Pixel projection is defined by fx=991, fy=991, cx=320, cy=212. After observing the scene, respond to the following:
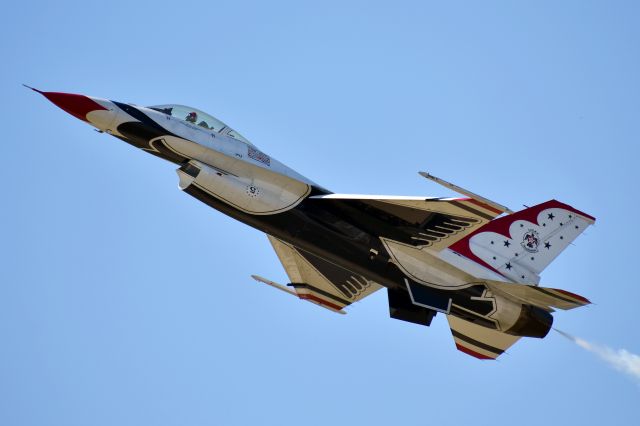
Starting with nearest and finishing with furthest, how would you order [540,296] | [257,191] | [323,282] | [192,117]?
[257,191]
[192,117]
[540,296]
[323,282]

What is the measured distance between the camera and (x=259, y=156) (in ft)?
64.0

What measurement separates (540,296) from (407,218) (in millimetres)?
3014

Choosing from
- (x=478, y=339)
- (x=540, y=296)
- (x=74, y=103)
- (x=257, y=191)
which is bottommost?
(x=478, y=339)

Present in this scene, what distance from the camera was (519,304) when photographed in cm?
2002

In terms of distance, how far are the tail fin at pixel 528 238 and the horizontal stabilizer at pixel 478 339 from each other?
67.5 inches

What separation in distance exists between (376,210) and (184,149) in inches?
154

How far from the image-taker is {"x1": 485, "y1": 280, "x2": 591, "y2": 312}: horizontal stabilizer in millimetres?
18906

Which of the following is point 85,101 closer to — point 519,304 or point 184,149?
point 184,149

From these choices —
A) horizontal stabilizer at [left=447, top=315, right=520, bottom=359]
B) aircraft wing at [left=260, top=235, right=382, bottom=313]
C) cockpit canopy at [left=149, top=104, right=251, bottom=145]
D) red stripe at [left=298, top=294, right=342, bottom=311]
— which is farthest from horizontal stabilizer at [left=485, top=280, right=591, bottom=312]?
cockpit canopy at [left=149, top=104, right=251, bottom=145]

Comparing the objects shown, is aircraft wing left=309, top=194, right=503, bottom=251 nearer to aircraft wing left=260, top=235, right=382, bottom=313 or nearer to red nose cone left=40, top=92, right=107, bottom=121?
aircraft wing left=260, top=235, right=382, bottom=313

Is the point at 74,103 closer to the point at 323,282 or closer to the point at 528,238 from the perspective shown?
the point at 323,282

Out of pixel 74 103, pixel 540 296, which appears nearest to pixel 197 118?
pixel 74 103

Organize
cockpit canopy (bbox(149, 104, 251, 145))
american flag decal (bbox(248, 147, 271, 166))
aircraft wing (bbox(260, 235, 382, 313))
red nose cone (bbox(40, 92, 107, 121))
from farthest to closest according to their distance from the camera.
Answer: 1. aircraft wing (bbox(260, 235, 382, 313))
2. american flag decal (bbox(248, 147, 271, 166))
3. cockpit canopy (bbox(149, 104, 251, 145))
4. red nose cone (bbox(40, 92, 107, 121))

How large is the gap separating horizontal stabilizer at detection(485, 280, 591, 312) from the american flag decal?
502 centimetres
